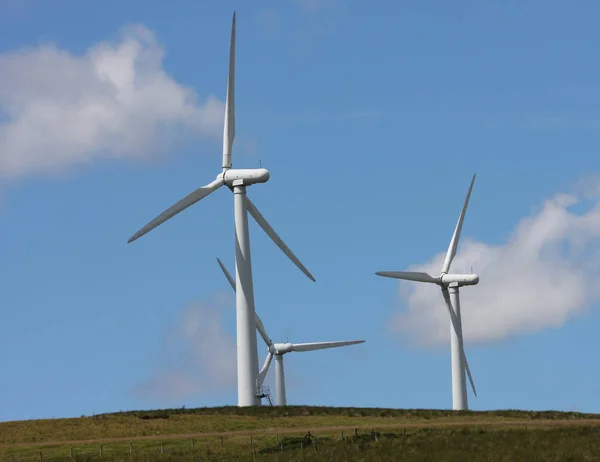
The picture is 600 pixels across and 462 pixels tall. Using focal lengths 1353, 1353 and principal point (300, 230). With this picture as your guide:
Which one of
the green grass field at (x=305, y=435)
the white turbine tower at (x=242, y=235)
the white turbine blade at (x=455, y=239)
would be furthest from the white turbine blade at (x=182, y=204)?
the white turbine blade at (x=455, y=239)

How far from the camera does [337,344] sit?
159500mm

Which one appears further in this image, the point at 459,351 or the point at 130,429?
the point at 459,351

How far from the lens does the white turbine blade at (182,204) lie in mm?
121681

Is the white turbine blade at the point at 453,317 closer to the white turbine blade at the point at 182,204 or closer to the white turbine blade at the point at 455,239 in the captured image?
the white turbine blade at the point at 455,239

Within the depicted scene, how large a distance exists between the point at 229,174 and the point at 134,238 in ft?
49.7

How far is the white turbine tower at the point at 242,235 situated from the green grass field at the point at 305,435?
16.3 feet

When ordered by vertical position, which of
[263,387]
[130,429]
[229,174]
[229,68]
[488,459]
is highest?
[229,68]

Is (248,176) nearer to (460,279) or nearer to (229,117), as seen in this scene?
(229,117)

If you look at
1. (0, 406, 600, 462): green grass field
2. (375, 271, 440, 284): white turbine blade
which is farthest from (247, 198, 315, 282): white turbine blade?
(375, 271, 440, 284): white turbine blade

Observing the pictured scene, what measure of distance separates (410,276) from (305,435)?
2135 inches

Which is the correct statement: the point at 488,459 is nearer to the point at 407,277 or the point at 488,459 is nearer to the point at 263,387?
the point at 263,387

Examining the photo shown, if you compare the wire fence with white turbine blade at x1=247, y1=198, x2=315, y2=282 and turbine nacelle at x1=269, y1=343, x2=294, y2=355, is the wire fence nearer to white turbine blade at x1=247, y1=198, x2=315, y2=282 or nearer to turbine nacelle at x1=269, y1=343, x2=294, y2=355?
white turbine blade at x1=247, y1=198, x2=315, y2=282

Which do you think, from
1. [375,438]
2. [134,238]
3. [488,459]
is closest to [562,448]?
[488,459]

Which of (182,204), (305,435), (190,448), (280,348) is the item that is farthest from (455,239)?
(190,448)
